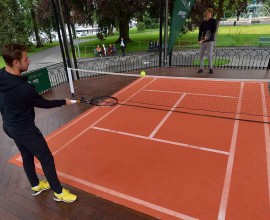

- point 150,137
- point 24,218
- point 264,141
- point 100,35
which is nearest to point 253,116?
point 264,141

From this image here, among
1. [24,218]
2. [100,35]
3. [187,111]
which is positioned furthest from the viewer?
[100,35]

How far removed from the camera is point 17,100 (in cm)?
292

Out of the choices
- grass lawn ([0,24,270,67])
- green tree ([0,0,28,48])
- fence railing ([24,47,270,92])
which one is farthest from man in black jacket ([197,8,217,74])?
green tree ([0,0,28,48])

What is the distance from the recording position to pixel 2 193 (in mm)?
4164

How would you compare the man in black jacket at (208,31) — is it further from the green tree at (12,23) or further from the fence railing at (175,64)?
the green tree at (12,23)

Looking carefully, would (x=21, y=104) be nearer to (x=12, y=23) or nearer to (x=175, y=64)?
(x=175, y=64)

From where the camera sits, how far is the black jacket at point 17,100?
2854mm

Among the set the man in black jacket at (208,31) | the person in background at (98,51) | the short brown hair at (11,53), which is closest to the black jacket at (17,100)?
the short brown hair at (11,53)

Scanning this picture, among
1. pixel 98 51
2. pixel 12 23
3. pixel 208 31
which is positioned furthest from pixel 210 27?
pixel 12 23

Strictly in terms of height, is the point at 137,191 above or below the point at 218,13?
below

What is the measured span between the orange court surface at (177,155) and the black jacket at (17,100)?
1797mm

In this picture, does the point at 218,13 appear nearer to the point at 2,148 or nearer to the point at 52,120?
the point at 52,120

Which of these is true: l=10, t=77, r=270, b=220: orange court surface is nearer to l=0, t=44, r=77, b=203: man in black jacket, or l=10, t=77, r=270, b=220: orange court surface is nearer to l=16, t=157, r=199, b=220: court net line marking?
l=16, t=157, r=199, b=220: court net line marking

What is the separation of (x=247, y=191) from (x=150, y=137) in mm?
2559
